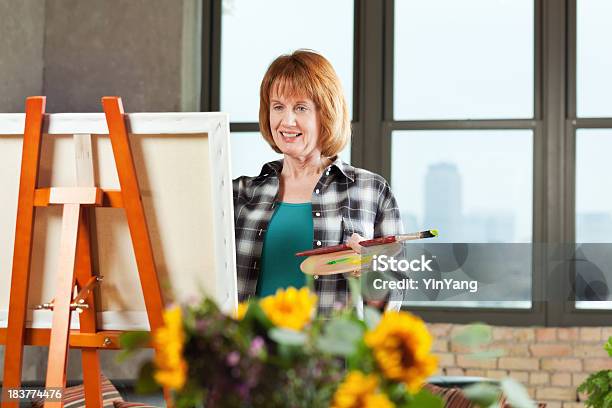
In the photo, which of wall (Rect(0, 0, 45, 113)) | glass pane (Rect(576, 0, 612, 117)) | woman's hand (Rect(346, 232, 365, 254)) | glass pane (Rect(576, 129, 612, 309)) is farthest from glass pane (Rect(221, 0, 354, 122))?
woman's hand (Rect(346, 232, 365, 254))

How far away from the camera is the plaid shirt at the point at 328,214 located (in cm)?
221

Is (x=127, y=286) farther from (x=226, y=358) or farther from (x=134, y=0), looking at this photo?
(x=134, y=0)

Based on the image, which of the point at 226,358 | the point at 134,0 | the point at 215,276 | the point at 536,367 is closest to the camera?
the point at 226,358

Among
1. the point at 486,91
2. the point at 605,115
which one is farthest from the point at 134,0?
the point at 605,115

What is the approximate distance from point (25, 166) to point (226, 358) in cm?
131

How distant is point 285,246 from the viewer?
219 centimetres

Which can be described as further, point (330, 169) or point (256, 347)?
point (330, 169)

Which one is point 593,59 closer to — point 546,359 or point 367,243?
point 546,359

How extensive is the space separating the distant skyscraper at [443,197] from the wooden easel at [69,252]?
283 cm

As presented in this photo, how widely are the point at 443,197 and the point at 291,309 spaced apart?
385cm

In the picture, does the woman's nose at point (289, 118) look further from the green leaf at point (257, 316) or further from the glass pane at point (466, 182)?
the glass pane at point (466, 182)

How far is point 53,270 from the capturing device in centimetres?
187

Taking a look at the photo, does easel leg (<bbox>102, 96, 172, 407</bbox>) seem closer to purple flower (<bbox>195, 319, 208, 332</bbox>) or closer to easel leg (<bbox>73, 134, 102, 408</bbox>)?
easel leg (<bbox>73, 134, 102, 408</bbox>)

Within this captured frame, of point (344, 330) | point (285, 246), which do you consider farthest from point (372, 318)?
point (285, 246)
